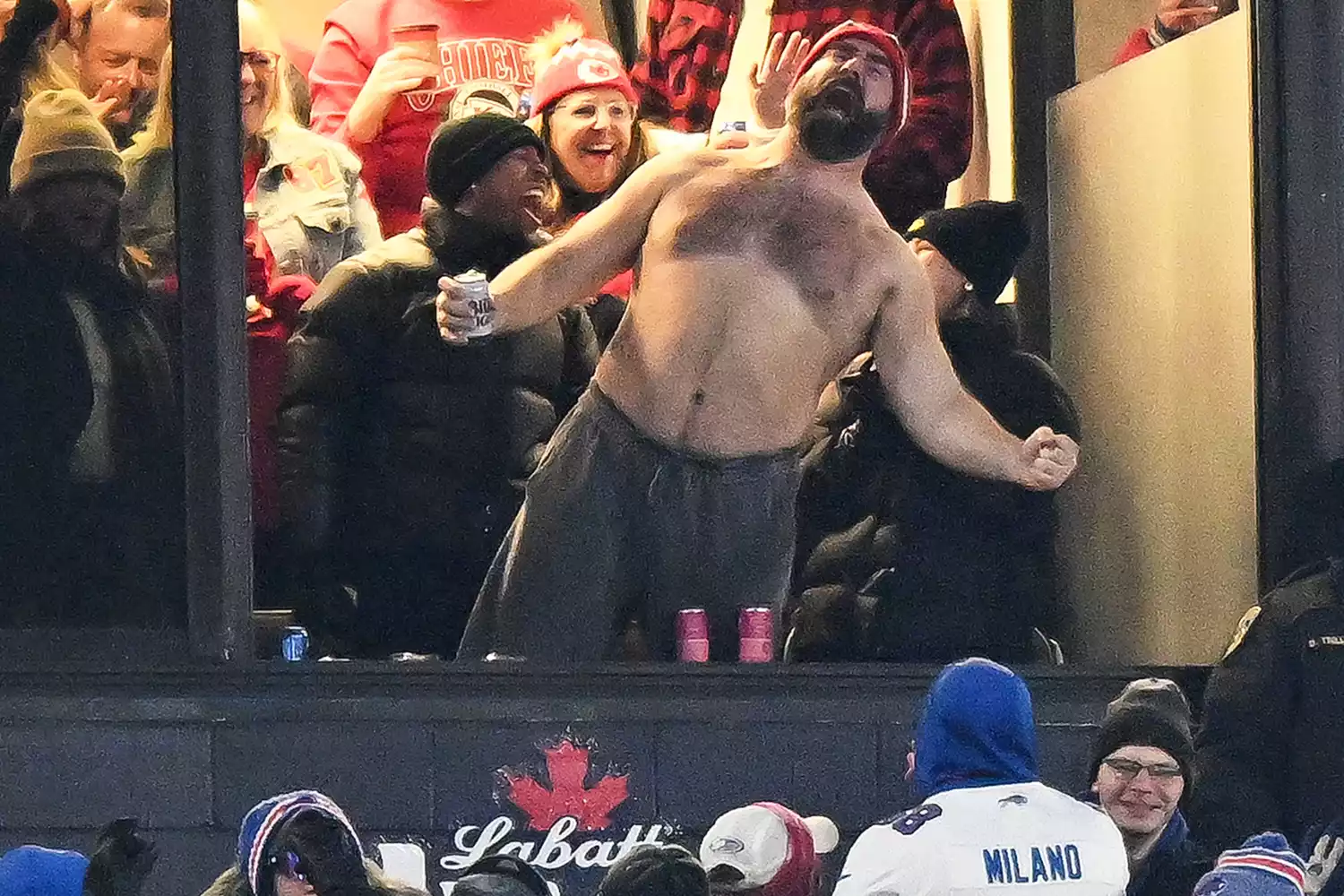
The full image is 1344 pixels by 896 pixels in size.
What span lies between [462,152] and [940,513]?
173 centimetres

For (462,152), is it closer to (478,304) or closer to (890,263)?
(478,304)

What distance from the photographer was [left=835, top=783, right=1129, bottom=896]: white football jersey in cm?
506

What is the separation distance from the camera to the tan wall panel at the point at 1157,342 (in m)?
7.78

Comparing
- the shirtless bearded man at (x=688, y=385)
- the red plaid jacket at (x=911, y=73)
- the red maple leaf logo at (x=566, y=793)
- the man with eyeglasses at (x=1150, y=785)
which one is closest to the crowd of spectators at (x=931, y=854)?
the man with eyeglasses at (x=1150, y=785)

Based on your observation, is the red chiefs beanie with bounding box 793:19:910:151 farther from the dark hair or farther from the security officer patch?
the dark hair

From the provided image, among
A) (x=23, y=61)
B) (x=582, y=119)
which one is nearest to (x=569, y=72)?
(x=582, y=119)

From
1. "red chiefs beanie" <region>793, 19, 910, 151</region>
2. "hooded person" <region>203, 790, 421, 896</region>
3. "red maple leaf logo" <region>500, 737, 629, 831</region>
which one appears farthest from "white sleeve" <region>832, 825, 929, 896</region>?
"red chiefs beanie" <region>793, 19, 910, 151</region>

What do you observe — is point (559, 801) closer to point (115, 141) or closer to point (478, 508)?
point (478, 508)

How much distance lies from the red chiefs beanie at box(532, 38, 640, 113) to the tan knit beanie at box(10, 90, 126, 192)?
1195 mm

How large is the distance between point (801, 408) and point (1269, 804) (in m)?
1.70

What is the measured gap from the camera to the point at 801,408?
7.60 m

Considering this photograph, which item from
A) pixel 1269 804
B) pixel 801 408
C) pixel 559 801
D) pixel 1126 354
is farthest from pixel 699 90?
pixel 1269 804

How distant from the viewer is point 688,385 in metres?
7.55

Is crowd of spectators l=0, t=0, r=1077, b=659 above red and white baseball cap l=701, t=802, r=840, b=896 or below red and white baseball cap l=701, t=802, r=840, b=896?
above
